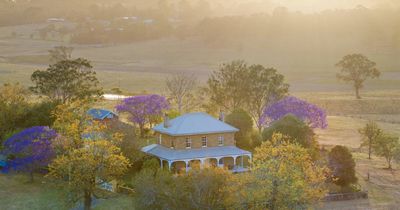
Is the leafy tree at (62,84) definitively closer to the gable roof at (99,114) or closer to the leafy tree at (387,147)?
the gable roof at (99,114)

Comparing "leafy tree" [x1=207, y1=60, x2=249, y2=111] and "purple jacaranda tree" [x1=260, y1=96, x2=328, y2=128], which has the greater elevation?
"leafy tree" [x1=207, y1=60, x2=249, y2=111]

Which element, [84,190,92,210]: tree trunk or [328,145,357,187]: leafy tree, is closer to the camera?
[84,190,92,210]: tree trunk

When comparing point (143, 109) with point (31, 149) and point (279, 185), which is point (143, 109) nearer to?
point (31, 149)

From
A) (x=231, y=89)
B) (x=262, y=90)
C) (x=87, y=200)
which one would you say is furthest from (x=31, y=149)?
(x=262, y=90)

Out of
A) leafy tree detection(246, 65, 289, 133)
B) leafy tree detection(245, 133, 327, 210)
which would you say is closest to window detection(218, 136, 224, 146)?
leafy tree detection(245, 133, 327, 210)

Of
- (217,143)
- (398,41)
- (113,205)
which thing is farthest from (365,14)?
(113,205)

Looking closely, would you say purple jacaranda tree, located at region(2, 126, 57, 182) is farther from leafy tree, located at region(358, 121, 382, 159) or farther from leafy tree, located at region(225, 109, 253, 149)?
leafy tree, located at region(358, 121, 382, 159)

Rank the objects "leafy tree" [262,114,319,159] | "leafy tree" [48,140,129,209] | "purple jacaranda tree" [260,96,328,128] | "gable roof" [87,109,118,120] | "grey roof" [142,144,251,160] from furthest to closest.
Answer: "purple jacaranda tree" [260,96,328,128] < "gable roof" [87,109,118,120] < "leafy tree" [262,114,319,159] < "grey roof" [142,144,251,160] < "leafy tree" [48,140,129,209]

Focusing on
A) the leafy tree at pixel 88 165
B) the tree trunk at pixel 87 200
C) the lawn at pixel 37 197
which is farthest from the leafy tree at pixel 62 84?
the tree trunk at pixel 87 200

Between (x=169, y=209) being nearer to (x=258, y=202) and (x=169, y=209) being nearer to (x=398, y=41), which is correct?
(x=258, y=202)
